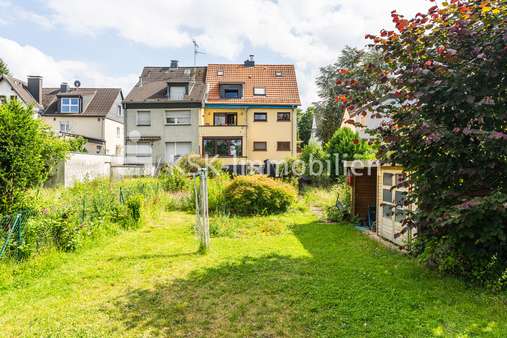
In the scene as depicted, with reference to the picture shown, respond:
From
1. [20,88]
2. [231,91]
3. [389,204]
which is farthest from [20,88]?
[389,204]

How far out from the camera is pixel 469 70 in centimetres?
482

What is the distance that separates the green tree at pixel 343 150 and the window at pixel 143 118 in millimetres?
14254

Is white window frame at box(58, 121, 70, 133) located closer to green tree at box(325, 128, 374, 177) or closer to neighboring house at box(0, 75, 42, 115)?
neighboring house at box(0, 75, 42, 115)

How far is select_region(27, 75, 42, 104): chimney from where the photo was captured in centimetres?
3056

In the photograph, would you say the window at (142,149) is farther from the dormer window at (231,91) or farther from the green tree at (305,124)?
the green tree at (305,124)

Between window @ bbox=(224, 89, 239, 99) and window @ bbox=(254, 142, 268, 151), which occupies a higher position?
window @ bbox=(224, 89, 239, 99)

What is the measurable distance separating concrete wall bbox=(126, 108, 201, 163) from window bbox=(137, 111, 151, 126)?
0.22 metres

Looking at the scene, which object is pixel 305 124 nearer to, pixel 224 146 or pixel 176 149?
pixel 224 146

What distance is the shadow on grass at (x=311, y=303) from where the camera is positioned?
424cm

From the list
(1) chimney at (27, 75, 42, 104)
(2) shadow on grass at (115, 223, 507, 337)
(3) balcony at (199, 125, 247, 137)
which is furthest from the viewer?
(1) chimney at (27, 75, 42, 104)

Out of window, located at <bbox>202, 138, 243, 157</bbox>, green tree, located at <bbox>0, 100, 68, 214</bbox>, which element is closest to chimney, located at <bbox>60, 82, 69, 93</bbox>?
window, located at <bbox>202, 138, 243, 157</bbox>

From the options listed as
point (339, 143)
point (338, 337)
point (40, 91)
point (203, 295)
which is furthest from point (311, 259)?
point (40, 91)

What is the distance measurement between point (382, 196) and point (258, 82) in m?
21.2

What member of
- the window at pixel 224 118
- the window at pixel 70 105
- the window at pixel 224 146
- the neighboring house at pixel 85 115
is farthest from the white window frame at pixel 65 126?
the window at pixel 224 118
